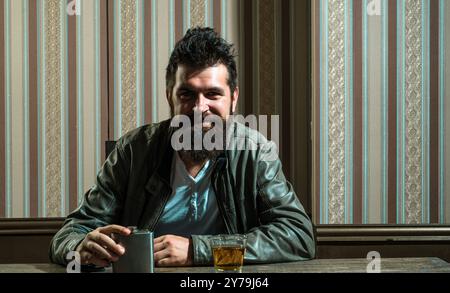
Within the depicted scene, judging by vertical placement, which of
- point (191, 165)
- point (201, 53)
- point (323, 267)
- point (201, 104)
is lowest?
point (323, 267)

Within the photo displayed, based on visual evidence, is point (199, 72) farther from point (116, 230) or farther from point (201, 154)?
point (116, 230)

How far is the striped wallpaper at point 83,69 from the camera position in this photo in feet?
10.3

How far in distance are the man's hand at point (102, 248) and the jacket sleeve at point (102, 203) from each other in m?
0.20

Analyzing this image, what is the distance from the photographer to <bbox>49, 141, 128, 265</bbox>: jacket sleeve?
1735 millimetres

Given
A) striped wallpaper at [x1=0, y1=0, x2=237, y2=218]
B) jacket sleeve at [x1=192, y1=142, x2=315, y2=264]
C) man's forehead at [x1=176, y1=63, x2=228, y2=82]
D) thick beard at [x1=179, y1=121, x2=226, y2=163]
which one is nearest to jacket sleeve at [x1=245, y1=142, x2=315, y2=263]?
jacket sleeve at [x1=192, y1=142, x2=315, y2=264]

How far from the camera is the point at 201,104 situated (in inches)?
72.9

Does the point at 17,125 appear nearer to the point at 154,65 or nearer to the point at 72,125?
the point at 72,125

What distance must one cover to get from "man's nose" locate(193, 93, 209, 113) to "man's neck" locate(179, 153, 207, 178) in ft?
0.53

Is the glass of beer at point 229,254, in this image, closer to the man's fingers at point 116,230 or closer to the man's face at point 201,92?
the man's fingers at point 116,230

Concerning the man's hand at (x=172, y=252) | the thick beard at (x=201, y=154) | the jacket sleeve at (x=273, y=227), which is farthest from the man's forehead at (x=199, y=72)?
the man's hand at (x=172, y=252)

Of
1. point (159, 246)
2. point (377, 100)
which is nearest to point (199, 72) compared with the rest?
point (159, 246)

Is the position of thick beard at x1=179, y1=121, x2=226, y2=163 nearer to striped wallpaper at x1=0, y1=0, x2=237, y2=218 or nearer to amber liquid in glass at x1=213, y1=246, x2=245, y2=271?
amber liquid in glass at x1=213, y1=246, x2=245, y2=271

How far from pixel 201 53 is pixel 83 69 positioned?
139 cm
